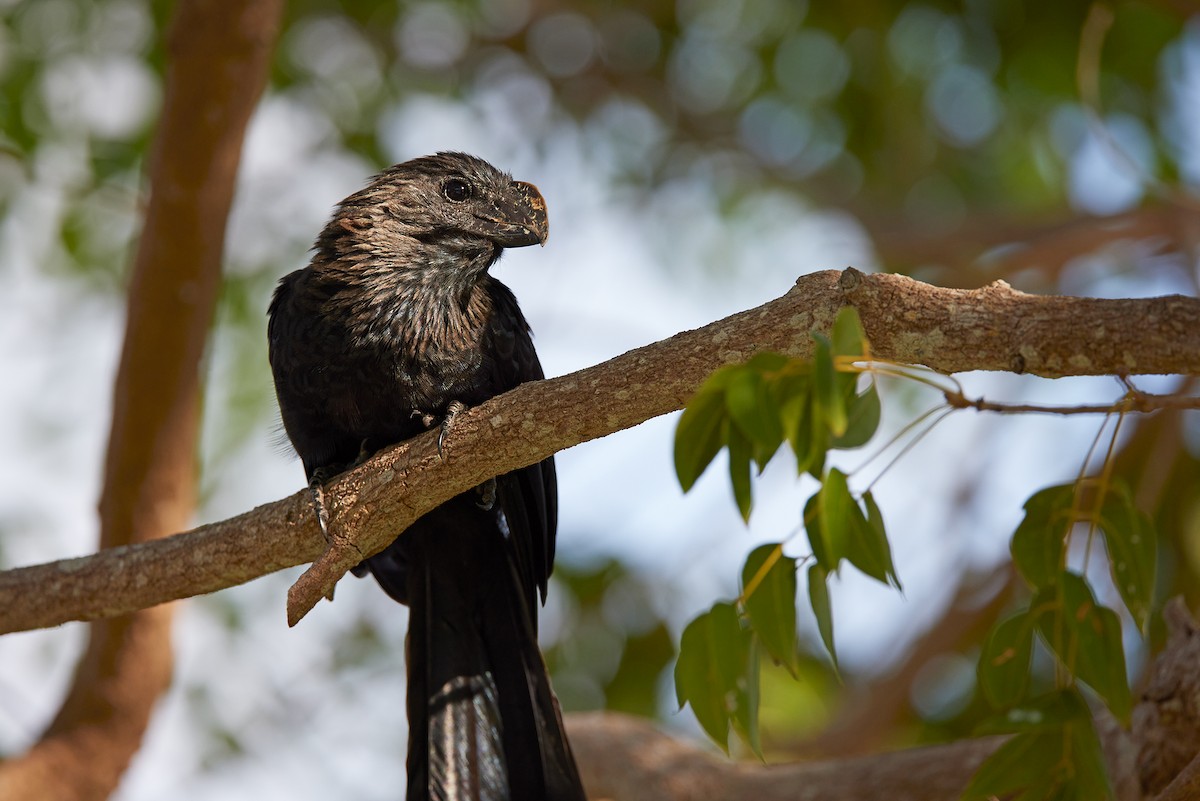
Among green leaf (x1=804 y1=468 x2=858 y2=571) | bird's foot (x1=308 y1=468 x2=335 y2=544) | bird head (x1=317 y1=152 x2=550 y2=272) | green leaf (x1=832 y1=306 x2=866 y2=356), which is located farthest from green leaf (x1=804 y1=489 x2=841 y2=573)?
bird head (x1=317 y1=152 x2=550 y2=272)

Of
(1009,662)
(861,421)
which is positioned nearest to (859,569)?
(861,421)

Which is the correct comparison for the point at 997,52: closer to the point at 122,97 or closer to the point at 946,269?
the point at 946,269

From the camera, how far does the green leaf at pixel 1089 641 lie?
239 cm

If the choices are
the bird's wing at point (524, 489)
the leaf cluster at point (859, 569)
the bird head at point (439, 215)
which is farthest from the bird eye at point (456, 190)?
the leaf cluster at point (859, 569)

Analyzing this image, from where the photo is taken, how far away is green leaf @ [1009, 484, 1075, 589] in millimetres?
Result: 2514

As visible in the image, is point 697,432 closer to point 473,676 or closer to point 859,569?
point 859,569

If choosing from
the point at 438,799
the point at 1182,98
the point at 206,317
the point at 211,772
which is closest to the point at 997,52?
the point at 1182,98

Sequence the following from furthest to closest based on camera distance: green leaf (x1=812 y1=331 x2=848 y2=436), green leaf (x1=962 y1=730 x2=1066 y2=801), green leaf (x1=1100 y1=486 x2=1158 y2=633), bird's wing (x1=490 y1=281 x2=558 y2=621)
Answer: bird's wing (x1=490 y1=281 x2=558 y2=621) < green leaf (x1=1100 y1=486 x2=1158 y2=633) < green leaf (x1=962 y1=730 x2=1066 y2=801) < green leaf (x1=812 y1=331 x2=848 y2=436)

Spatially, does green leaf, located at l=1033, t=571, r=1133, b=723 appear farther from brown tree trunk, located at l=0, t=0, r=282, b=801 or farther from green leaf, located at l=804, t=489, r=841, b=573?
brown tree trunk, located at l=0, t=0, r=282, b=801

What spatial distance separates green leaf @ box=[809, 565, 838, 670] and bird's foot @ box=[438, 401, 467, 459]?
0.97m

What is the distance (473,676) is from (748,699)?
143cm

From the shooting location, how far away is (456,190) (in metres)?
3.68

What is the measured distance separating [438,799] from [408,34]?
4927 millimetres

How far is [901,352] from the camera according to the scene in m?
2.44
